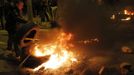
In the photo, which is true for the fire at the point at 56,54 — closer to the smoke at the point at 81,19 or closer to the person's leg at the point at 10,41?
the person's leg at the point at 10,41

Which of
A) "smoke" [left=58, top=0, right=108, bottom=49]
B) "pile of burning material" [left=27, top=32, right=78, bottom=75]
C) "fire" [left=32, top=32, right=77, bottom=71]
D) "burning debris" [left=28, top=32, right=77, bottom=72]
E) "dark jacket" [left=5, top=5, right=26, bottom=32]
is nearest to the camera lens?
"pile of burning material" [left=27, top=32, right=78, bottom=75]

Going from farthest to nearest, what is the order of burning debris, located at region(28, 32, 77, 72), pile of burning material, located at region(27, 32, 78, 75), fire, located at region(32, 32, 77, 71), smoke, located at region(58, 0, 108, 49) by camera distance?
1. smoke, located at region(58, 0, 108, 49)
2. fire, located at region(32, 32, 77, 71)
3. burning debris, located at region(28, 32, 77, 72)
4. pile of burning material, located at region(27, 32, 78, 75)

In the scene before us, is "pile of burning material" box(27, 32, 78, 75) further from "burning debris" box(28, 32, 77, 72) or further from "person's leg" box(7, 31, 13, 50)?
"person's leg" box(7, 31, 13, 50)

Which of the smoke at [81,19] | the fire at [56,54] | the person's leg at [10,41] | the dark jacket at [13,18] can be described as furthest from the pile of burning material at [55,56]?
the smoke at [81,19]

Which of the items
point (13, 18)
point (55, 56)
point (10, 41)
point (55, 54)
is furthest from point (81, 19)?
point (55, 56)

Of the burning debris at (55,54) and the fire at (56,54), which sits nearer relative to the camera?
the burning debris at (55,54)

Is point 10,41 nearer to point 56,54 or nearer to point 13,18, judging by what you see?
point 13,18

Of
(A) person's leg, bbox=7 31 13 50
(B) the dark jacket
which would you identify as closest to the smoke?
(A) person's leg, bbox=7 31 13 50

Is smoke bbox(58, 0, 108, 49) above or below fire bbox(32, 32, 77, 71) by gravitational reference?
below

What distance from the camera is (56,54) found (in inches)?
464

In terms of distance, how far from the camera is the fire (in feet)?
36.8

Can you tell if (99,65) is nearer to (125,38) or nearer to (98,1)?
(125,38)

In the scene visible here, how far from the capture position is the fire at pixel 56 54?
11227 millimetres

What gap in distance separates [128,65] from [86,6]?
523 inches
